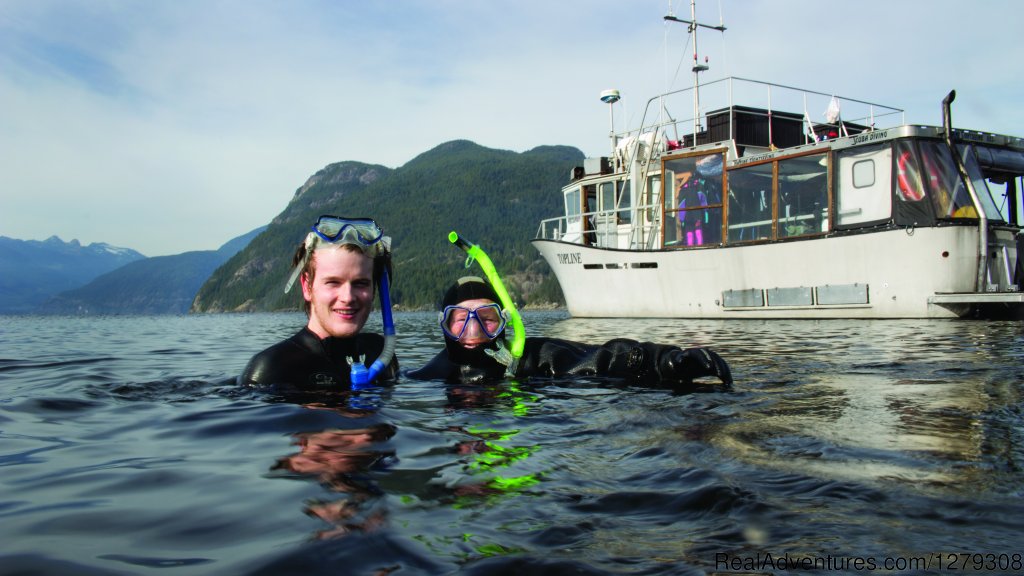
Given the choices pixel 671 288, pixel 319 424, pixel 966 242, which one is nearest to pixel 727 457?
pixel 319 424

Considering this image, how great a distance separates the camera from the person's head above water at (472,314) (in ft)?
17.8

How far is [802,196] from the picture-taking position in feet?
53.0

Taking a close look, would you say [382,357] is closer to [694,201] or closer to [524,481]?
[524,481]

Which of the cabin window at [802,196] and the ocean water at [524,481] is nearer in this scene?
the ocean water at [524,481]

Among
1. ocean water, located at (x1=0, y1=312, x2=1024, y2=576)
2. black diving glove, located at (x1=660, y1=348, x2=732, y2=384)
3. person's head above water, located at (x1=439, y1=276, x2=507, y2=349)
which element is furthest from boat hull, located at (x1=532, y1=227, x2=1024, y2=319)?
person's head above water, located at (x1=439, y1=276, x2=507, y2=349)

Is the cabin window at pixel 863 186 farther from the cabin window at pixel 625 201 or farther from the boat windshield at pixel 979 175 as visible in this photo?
the cabin window at pixel 625 201

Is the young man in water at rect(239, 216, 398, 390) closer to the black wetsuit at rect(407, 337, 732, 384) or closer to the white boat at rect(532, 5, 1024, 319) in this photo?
the black wetsuit at rect(407, 337, 732, 384)

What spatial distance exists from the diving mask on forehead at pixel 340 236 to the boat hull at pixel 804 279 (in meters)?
12.8

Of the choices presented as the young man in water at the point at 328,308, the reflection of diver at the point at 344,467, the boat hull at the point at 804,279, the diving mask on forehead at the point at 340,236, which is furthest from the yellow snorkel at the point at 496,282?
the boat hull at the point at 804,279

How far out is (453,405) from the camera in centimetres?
472

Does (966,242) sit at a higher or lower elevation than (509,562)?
higher

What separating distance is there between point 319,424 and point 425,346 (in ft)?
28.7

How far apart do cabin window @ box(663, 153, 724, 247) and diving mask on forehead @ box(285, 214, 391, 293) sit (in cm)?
1397

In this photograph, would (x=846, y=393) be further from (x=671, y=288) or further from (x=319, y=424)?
(x=671, y=288)
